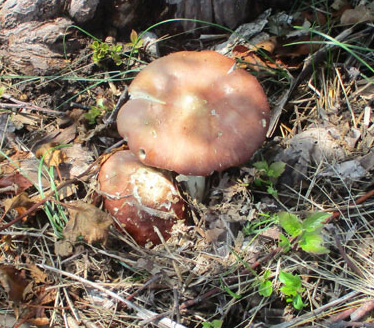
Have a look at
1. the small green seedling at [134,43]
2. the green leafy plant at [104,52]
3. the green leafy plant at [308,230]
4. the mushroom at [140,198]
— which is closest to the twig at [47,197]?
the mushroom at [140,198]

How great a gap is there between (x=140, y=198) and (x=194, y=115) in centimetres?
63

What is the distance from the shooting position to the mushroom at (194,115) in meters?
2.27

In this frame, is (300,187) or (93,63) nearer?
(300,187)

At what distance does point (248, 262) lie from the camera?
2.30 metres

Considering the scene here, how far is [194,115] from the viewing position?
238cm

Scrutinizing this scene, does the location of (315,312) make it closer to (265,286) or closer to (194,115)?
(265,286)

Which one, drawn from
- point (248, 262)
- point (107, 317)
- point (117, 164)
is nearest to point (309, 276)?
point (248, 262)

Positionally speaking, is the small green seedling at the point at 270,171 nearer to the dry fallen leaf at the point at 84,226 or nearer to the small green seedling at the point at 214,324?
the small green seedling at the point at 214,324

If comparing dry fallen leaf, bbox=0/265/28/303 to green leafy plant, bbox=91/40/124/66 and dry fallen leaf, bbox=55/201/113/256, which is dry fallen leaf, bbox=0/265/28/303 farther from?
green leafy plant, bbox=91/40/124/66

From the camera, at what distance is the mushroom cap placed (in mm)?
2273

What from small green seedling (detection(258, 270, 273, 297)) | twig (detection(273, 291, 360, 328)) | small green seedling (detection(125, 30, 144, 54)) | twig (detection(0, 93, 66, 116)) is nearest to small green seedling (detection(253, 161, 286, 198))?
small green seedling (detection(258, 270, 273, 297))

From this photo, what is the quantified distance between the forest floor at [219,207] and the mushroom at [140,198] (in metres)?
0.08

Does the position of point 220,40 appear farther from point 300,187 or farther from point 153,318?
point 153,318

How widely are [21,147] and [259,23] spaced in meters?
2.13
